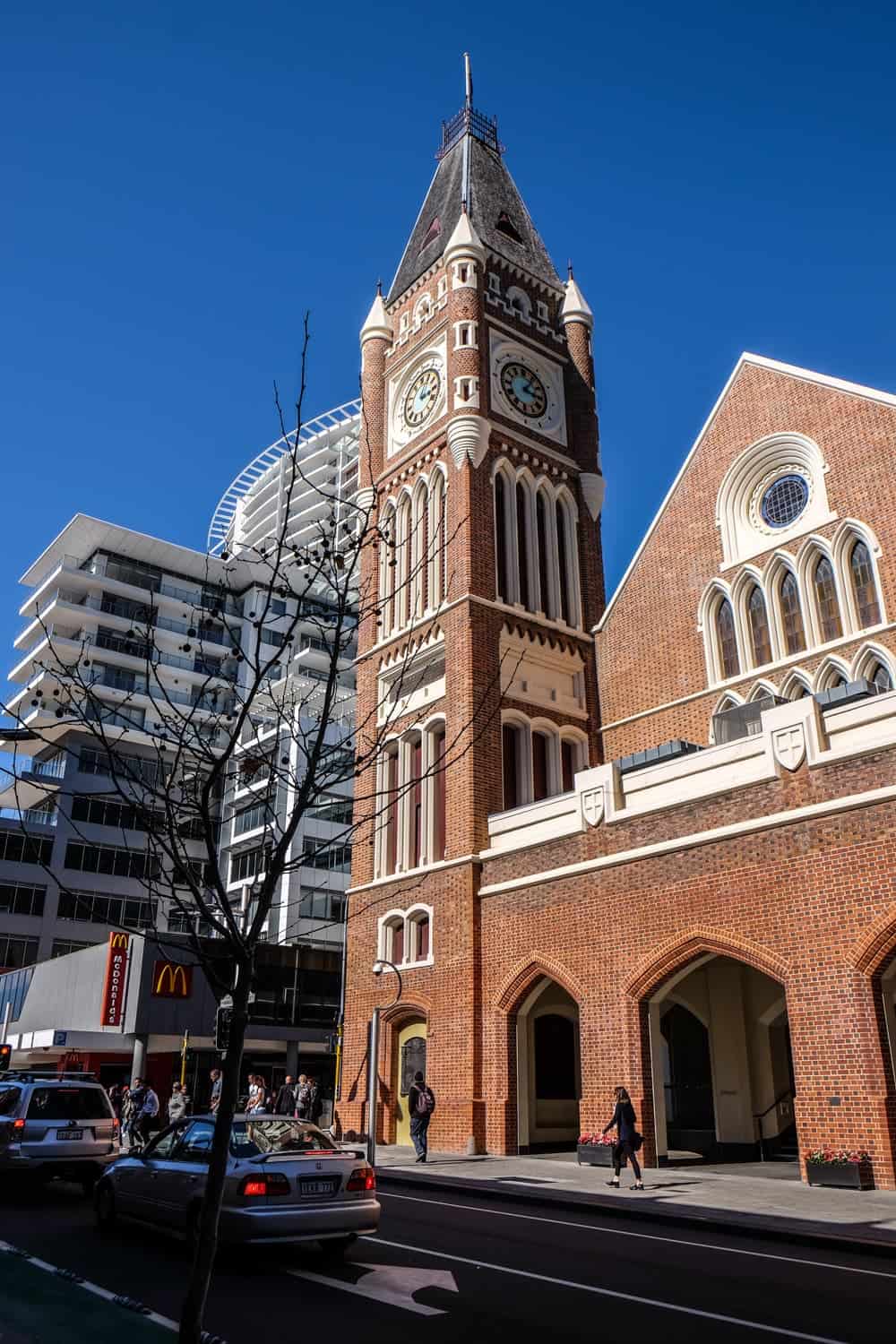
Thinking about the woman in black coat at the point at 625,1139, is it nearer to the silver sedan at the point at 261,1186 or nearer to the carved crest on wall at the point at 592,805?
the carved crest on wall at the point at 592,805

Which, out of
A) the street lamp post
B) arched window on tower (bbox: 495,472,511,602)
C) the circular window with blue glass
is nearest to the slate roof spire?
arched window on tower (bbox: 495,472,511,602)

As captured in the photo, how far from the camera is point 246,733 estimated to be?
68500mm

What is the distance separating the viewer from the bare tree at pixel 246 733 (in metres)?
6.07

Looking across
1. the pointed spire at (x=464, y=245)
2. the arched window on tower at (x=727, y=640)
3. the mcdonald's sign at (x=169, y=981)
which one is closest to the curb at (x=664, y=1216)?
the arched window on tower at (x=727, y=640)

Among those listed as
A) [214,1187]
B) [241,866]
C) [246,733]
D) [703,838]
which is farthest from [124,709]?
[214,1187]

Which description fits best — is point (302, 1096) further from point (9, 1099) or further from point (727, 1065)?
point (9, 1099)

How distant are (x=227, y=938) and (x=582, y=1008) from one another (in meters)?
16.1

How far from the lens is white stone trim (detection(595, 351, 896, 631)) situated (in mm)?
23172

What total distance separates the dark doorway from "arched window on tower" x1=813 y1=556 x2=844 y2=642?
877 centimetres

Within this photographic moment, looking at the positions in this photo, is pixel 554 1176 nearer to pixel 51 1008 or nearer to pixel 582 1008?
pixel 582 1008

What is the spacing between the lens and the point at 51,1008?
39406mm

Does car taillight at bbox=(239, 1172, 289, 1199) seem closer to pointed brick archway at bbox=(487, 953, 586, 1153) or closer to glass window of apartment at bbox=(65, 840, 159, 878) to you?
pointed brick archway at bbox=(487, 953, 586, 1153)

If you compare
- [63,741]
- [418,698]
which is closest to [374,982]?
[418,698]

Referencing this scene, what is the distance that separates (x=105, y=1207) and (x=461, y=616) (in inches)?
688
